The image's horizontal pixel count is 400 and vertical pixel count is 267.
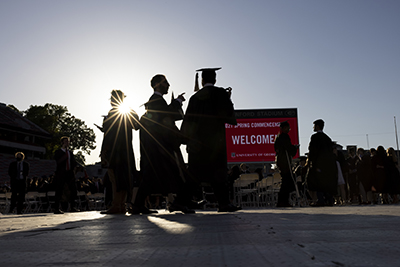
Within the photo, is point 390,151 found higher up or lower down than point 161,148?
higher up

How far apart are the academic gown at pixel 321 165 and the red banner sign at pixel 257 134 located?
12.1m

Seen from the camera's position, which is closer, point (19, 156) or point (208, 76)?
point (208, 76)

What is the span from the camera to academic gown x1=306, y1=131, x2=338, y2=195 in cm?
955

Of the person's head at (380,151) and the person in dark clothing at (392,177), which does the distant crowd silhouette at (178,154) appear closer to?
the person in dark clothing at (392,177)

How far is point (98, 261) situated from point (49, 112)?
68.5 metres

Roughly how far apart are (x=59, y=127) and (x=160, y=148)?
209 ft

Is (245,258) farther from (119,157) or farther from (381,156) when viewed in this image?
(381,156)

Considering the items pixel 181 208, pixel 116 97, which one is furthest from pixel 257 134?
pixel 181 208

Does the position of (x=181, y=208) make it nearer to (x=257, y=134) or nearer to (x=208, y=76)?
(x=208, y=76)

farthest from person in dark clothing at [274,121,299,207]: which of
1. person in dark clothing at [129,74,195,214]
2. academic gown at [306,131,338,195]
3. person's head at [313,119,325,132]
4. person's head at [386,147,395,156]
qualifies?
person's head at [386,147,395,156]

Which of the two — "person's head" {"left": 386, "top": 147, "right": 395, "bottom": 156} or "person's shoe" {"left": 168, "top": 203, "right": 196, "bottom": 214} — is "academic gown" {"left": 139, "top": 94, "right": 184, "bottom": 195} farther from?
"person's head" {"left": 386, "top": 147, "right": 395, "bottom": 156}

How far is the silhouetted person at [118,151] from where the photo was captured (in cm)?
731

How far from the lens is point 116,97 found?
7.46 meters

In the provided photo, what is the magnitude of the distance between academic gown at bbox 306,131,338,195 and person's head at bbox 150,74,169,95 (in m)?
4.17
